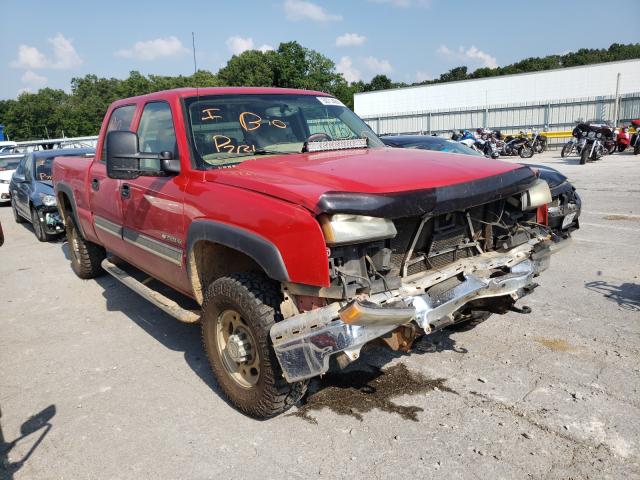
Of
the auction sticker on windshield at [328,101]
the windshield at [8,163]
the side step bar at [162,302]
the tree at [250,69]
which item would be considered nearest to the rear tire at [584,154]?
the auction sticker on windshield at [328,101]

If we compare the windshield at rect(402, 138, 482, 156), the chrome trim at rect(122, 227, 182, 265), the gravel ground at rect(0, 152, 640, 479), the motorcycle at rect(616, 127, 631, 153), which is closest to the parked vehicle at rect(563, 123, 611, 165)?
the motorcycle at rect(616, 127, 631, 153)

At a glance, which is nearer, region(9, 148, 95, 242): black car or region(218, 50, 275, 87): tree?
region(9, 148, 95, 242): black car

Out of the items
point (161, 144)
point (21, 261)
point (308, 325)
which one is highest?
point (161, 144)

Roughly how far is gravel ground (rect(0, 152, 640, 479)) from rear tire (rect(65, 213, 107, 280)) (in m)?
1.24

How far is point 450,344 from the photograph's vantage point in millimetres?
4211

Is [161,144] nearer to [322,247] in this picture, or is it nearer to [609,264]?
[322,247]

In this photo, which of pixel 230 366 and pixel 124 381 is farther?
pixel 124 381

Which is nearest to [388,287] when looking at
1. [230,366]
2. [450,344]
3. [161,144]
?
[230,366]

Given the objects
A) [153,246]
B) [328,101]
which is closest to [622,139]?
[328,101]

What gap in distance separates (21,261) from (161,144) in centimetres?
533

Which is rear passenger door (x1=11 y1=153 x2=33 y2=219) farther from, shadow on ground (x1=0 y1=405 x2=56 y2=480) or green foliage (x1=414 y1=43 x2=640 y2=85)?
green foliage (x1=414 y1=43 x2=640 y2=85)

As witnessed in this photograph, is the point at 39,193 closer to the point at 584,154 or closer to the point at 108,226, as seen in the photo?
the point at 108,226

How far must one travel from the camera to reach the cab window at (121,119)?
15.4ft

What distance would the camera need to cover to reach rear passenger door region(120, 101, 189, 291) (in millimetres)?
3697
